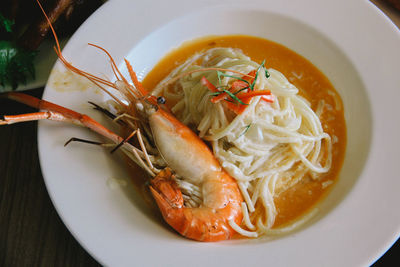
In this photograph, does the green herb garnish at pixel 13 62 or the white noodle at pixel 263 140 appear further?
the green herb garnish at pixel 13 62

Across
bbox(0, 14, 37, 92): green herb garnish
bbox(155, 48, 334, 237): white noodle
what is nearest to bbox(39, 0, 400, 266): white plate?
bbox(155, 48, 334, 237): white noodle

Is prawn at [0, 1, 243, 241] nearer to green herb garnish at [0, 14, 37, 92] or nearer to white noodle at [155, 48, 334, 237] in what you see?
white noodle at [155, 48, 334, 237]

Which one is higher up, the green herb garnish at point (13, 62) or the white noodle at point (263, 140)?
the white noodle at point (263, 140)

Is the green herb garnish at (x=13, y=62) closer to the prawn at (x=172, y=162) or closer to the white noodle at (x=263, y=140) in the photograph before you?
the prawn at (x=172, y=162)

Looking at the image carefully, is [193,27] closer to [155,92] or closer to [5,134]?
[155,92]

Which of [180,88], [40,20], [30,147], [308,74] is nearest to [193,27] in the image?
[180,88]

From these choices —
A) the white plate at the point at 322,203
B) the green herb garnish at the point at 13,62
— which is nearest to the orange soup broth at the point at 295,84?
the white plate at the point at 322,203
